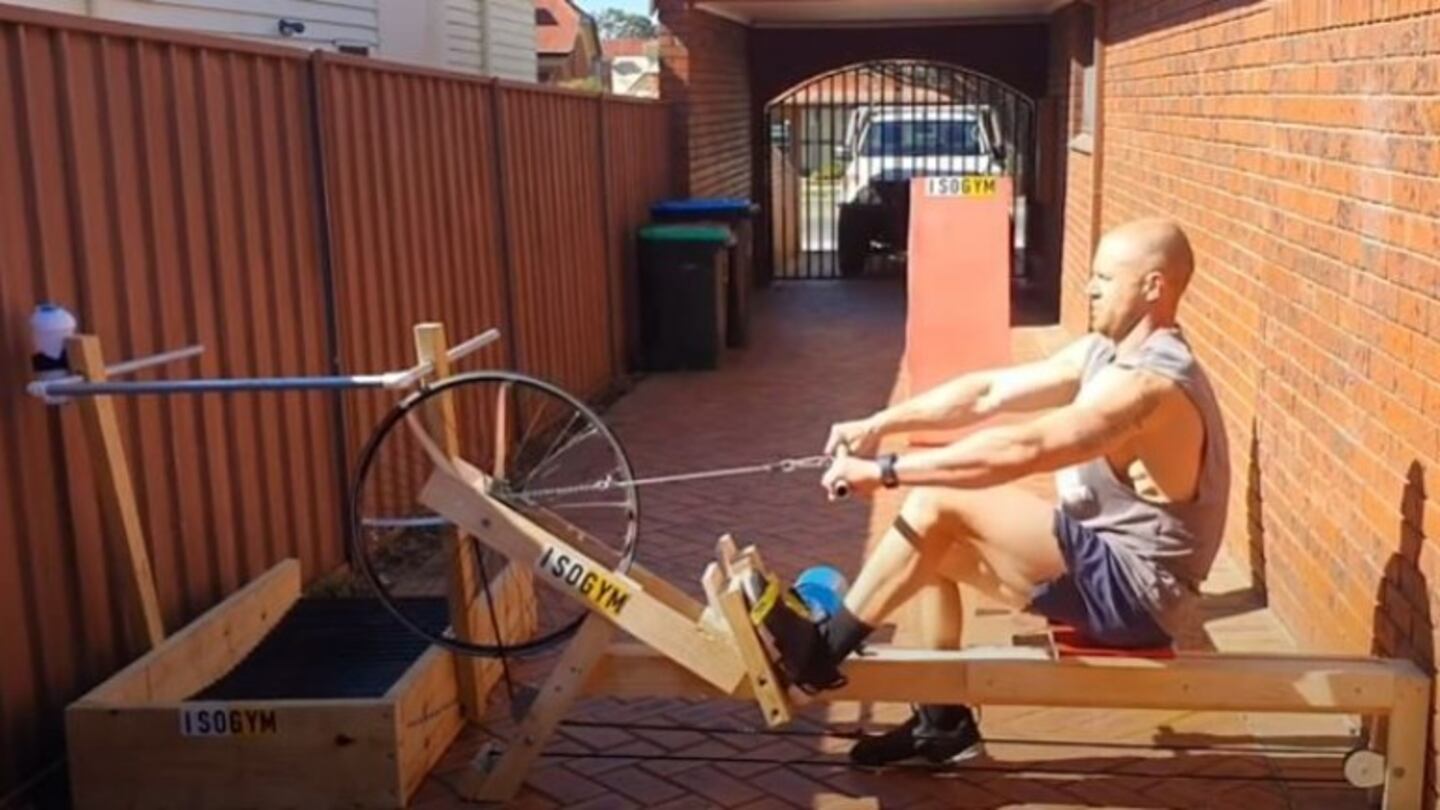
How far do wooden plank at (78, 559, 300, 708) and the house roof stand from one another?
1529 inches

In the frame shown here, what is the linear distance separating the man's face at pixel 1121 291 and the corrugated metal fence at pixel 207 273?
2719 mm

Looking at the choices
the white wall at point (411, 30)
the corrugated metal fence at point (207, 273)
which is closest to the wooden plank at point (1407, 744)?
the corrugated metal fence at point (207, 273)

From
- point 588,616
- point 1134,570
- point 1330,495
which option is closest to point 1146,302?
point 1134,570

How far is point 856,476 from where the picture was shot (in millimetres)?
3904

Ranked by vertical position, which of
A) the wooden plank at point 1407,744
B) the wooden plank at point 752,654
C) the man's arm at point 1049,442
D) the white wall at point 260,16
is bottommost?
the wooden plank at point 1407,744

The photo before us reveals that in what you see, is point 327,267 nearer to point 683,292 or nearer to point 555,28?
point 683,292

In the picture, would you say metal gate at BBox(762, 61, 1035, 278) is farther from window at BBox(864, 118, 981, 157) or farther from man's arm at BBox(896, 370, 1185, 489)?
man's arm at BBox(896, 370, 1185, 489)

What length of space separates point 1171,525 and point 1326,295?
135 cm

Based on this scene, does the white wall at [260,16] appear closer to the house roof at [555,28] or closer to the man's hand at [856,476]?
the man's hand at [856,476]

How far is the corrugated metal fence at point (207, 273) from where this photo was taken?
14.2ft

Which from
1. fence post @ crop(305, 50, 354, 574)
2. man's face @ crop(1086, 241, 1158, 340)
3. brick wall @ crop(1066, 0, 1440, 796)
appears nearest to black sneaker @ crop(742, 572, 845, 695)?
man's face @ crop(1086, 241, 1158, 340)

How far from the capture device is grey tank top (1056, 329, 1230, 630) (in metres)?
4.07

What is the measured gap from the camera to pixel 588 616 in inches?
170

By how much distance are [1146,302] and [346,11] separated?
1125 cm
